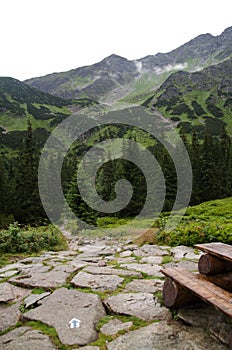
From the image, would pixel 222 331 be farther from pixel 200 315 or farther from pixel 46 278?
pixel 46 278

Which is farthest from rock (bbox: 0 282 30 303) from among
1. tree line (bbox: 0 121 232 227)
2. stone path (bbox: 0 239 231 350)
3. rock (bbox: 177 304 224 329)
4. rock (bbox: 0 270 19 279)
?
tree line (bbox: 0 121 232 227)

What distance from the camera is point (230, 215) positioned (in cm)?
1655

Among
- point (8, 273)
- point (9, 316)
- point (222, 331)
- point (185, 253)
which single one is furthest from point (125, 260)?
point (222, 331)

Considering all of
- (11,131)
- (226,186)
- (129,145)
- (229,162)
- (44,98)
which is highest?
(44,98)

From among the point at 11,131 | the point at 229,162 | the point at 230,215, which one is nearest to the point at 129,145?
the point at 229,162

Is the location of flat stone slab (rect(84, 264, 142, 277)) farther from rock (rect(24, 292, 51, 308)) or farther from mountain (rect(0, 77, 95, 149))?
mountain (rect(0, 77, 95, 149))

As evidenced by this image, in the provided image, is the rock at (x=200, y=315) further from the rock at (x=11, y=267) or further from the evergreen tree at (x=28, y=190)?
the evergreen tree at (x=28, y=190)

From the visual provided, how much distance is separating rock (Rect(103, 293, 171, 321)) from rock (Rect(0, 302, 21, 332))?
1.38m

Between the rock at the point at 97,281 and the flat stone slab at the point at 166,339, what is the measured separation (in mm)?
1709

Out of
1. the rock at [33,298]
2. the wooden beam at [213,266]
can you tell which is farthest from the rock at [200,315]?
the rock at [33,298]

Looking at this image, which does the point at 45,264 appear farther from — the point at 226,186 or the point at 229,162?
the point at 229,162

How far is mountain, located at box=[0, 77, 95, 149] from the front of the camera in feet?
337

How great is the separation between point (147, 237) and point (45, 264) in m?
4.93

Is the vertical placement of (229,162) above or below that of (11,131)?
below
